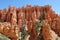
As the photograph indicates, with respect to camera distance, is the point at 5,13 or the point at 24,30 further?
the point at 5,13

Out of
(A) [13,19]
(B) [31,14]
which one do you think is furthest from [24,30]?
(B) [31,14]

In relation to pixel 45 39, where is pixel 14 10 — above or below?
above

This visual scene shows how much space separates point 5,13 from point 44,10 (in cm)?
1925

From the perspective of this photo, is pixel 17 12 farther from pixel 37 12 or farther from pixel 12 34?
pixel 12 34

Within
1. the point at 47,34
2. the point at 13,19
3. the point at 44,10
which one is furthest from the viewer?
the point at 44,10

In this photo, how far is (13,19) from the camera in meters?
95.2

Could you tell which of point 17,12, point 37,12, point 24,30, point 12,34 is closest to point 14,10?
point 17,12

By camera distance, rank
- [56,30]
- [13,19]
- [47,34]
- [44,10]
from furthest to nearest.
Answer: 1. [44,10]
2. [13,19]
3. [56,30]
4. [47,34]

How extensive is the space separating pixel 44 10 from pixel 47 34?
51.7 m

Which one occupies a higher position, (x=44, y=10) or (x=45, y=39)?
(x=44, y=10)

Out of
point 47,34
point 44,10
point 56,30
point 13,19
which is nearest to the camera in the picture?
point 47,34

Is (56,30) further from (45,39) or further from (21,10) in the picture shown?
(21,10)

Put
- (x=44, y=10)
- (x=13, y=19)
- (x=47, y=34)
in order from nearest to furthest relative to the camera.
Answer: (x=47, y=34) → (x=13, y=19) → (x=44, y=10)

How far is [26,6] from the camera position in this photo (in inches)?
4213
